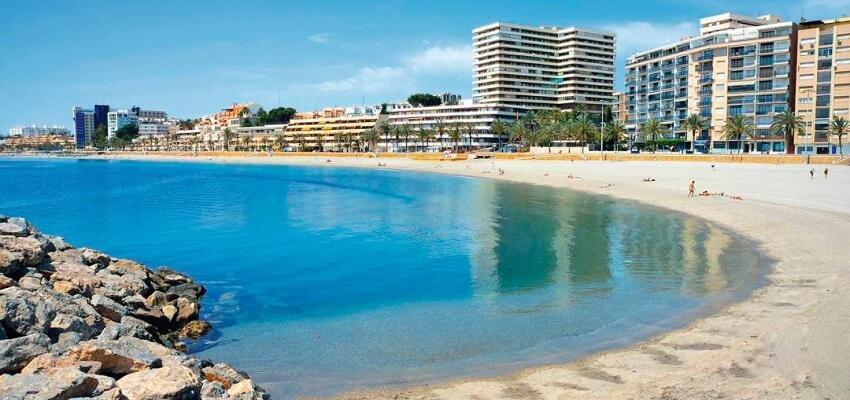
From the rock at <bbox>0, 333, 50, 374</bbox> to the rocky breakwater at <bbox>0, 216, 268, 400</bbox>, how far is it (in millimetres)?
14

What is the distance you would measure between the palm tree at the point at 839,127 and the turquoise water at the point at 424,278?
5289cm

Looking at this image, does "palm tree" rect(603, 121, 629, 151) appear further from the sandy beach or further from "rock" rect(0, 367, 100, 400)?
"rock" rect(0, 367, 100, 400)

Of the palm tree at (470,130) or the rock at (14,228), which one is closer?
the rock at (14,228)

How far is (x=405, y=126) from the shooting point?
170 m

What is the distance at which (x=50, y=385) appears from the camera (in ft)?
27.0

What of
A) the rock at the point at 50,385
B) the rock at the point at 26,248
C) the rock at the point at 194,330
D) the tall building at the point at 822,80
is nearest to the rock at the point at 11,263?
the rock at the point at 26,248

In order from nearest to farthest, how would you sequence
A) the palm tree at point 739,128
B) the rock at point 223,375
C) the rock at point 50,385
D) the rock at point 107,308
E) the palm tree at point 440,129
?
the rock at point 50,385
the rock at point 223,375
the rock at point 107,308
the palm tree at point 739,128
the palm tree at point 440,129

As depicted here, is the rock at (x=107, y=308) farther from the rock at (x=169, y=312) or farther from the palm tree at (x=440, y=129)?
the palm tree at (x=440, y=129)

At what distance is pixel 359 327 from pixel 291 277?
320 inches

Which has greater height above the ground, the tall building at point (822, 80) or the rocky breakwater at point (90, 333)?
the tall building at point (822, 80)

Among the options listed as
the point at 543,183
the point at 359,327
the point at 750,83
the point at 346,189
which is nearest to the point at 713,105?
the point at 750,83

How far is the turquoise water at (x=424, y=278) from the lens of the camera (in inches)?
598

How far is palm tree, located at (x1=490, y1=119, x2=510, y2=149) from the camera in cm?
15532

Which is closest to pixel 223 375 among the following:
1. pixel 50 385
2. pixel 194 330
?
pixel 50 385
